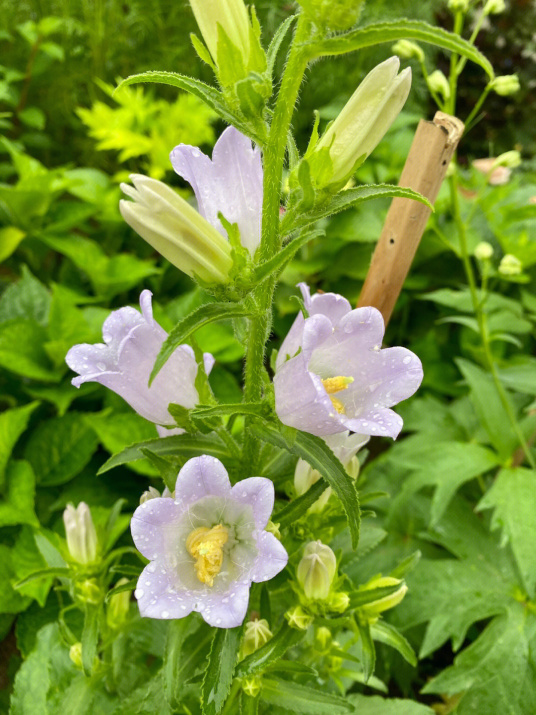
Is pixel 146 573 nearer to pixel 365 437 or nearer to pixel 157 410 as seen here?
pixel 157 410

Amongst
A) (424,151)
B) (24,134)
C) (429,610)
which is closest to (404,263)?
(424,151)

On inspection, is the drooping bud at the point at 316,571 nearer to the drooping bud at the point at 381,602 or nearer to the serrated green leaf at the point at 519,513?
the drooping bud at the point at 381,602

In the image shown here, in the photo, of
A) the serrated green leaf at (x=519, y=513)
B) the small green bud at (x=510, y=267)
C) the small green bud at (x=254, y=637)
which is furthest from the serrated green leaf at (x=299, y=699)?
the small green bud at (x=510, y=267)

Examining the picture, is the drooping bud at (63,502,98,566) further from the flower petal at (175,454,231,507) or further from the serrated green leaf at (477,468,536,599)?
the serrated green leaf at (477,468,536,599)

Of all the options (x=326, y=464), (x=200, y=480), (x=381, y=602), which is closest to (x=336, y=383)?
(x=326, y=464)

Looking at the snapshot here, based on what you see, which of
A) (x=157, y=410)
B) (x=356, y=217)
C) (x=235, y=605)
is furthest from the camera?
(x=356, y=217)
